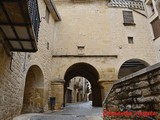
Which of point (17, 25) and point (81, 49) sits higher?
A: point (81, 49)

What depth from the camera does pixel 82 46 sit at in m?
10.9

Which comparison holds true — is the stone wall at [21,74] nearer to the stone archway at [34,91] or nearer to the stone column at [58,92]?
the stone archway at [34,91]

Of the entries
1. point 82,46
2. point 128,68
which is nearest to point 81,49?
point 82,46

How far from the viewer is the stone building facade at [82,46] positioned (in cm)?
884

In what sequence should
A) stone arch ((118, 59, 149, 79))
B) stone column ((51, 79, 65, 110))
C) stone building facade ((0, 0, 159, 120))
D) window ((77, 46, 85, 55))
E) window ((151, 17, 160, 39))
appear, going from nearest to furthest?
stone building facade ((0, 0, 159, 120))
stone column ((51, 79, 65, 110))
window ((77, 46, 85, 55))
window ((151, 17, 160, 39))
stone arch ((118, 59, 149, 79))

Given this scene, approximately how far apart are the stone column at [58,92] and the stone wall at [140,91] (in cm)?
598

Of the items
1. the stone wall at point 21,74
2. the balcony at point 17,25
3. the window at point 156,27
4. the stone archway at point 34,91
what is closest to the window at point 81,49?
the stone wall at point 21,74

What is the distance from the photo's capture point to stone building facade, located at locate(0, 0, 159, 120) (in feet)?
29.0

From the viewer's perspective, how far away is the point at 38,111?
8.41 meters

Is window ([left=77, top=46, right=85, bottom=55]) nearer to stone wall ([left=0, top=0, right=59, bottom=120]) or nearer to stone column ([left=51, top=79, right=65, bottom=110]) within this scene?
stone wall ([left=0, top=0, right=59, bottom=120])

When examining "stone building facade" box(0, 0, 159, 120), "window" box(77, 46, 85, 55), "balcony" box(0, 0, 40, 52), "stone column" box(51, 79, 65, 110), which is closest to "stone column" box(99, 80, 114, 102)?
"stone building facade" box(0, 0, 159, 120)

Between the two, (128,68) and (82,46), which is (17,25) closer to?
(82,46)

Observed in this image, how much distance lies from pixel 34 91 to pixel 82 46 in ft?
13.6

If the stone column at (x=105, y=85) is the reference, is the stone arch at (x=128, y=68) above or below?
above
